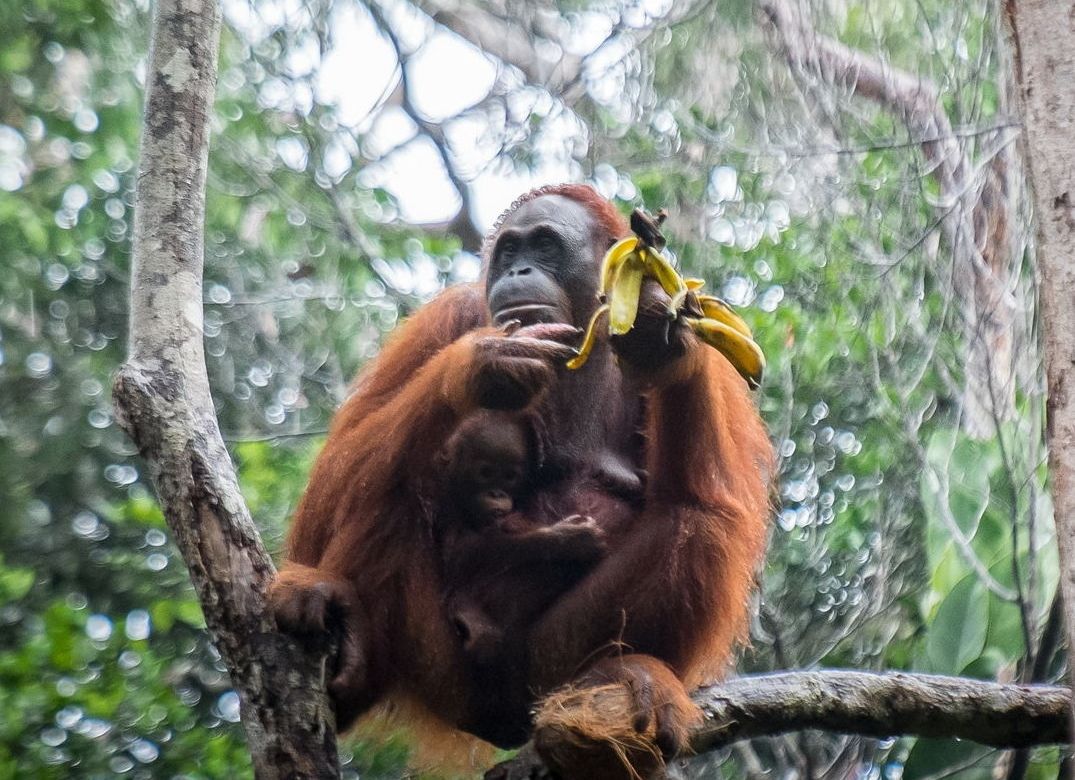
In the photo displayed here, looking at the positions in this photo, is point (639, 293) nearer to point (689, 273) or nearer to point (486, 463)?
point (486, 463)

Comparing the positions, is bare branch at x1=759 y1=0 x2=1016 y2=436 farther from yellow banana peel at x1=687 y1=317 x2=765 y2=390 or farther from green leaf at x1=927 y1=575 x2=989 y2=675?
yellow banana peel at x1=687 y1=317 x2=765 y2=390

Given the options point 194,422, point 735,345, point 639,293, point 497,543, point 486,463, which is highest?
point 639,293

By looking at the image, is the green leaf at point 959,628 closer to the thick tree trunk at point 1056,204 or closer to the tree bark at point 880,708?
the tree bark at point 880,708

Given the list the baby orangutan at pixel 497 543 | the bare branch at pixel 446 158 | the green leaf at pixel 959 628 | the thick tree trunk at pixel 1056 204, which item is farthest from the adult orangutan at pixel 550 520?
the bare branch at pixel 446 158

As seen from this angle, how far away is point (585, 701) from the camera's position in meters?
3.15

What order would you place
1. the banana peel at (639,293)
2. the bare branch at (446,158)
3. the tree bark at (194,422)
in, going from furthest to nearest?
the bare branch at (446,158)
the banana peel at (639,293)
the tree bark at (194,422)

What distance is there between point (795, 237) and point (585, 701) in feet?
13.2

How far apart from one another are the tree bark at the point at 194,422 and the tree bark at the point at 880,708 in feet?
3.64

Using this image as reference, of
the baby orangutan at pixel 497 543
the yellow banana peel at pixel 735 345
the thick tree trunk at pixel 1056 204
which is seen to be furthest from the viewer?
the baby orangutan at pixel 497 543

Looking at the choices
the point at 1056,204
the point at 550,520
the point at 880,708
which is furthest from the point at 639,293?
the point at 880,708

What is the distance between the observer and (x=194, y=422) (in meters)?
3.06

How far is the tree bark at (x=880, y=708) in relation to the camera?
11.2 feet

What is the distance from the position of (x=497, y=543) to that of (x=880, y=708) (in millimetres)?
1153

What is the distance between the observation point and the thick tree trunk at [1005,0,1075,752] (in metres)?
2.33
